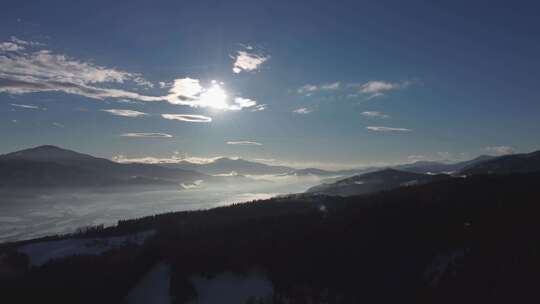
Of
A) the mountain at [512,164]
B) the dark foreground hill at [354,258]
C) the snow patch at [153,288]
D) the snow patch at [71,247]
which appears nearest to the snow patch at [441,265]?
the dark foreground hill at [354,258]

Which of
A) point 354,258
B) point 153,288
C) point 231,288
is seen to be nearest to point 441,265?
point 354,258

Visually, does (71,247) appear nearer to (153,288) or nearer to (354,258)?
(153,288)

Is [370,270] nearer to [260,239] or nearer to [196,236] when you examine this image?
[260,239]

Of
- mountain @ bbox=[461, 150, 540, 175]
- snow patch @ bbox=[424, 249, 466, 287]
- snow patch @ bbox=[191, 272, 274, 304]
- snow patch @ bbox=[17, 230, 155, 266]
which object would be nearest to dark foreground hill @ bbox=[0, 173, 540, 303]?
snow patch @ bbox=[424, 249, 466, 287]

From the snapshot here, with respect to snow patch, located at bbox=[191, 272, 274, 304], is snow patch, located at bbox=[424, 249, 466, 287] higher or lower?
higher

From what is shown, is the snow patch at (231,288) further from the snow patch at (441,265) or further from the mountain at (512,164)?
the mountain at (512,164)

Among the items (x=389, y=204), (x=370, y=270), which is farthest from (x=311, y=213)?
(x=370, y=270)

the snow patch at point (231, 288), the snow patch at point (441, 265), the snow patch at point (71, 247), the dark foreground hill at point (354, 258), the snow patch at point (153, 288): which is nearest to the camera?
the dark foreground hill at point (354, 258)

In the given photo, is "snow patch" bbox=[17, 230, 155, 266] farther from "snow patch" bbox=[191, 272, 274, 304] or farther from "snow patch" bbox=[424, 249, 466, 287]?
"snow patch" bbox=[424, 249, 466, 287]

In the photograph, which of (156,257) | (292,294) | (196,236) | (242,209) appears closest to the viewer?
(292,294)
